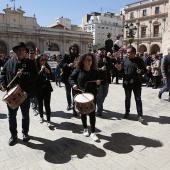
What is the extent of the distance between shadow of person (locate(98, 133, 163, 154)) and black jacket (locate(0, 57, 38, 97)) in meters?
1.81

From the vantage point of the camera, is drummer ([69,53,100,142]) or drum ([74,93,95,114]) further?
drummer ([69,53,100,142])

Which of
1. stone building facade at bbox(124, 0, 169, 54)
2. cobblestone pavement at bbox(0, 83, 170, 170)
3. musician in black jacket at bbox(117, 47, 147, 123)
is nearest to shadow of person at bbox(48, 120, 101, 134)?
cobblestone pavement at bbox(0, 83, 170, 170)

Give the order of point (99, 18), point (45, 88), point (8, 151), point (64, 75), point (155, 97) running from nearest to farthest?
point (8, 151), point (45, 88), point (64, 75), point (155, 97), point (99, 18)

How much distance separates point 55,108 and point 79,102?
118 inches

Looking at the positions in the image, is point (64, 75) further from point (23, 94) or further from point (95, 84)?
point (23, 94)

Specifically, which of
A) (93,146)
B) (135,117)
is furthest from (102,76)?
(93,146)

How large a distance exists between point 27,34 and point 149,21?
27151mm

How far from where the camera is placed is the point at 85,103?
3.62 meters

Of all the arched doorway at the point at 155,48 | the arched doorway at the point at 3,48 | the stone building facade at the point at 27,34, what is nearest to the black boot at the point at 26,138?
→ the stone building facade at the point at 27,34

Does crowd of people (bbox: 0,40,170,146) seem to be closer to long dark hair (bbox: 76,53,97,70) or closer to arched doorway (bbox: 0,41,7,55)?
long dark hair (bbox: 76,53,97,70)

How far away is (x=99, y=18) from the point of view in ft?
265

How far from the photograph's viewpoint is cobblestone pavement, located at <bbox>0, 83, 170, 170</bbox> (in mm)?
3180

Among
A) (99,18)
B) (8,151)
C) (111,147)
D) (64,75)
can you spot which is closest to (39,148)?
(8,151)

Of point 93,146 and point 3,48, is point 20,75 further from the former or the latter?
point 3,48
